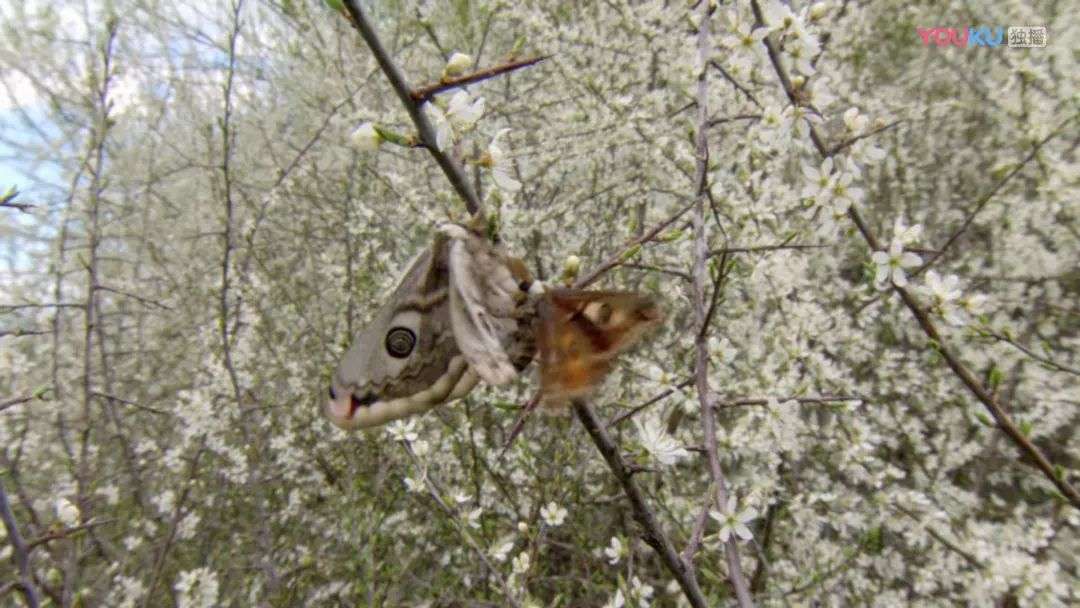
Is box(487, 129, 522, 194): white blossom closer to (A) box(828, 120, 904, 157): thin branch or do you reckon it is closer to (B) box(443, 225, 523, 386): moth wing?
(B) box(443, 225, 523, 386): moth wing

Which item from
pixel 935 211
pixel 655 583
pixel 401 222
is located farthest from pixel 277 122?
pixel 935 211

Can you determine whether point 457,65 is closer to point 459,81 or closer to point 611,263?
point 459,81

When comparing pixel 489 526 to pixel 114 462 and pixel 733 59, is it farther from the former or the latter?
pixel 114 462

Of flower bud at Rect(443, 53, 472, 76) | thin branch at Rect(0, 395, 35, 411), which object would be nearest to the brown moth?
flower bud at Rect(443, 53, 472, 76)

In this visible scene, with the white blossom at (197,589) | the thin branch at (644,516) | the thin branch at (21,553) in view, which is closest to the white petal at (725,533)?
the thin branch at (644,516)

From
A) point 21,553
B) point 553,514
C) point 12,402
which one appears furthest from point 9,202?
point 553,514

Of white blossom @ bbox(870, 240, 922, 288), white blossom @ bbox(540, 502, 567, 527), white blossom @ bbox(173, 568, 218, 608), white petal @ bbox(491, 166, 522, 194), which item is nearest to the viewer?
white petal @ bbox(491, 166, 522, 194)
